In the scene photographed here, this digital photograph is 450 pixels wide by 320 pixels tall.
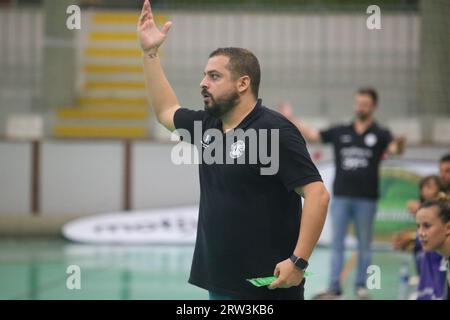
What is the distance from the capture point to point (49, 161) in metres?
14.0

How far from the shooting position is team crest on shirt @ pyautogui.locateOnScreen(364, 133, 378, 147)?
32.0ft

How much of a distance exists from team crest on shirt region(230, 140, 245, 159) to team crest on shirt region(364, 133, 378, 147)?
5.35 m

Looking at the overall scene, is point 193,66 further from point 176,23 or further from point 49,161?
point 49,161

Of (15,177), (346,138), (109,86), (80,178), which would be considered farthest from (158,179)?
(346,138)

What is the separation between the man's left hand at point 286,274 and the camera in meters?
4.33

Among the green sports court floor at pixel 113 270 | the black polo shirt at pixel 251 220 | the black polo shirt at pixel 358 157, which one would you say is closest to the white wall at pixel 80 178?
the green sports court floor at pixel 113 270

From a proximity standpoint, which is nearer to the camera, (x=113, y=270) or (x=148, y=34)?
(x=148, y=34)

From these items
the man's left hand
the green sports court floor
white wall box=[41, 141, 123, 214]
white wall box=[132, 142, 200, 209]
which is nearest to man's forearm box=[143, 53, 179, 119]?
the man's left hand

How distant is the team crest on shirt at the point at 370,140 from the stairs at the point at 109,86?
5.67 meters

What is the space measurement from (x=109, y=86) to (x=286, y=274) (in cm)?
1286

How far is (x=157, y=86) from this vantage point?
16.7ft

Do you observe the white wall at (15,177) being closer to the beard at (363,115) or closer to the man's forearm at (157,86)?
the beard at (363,115)

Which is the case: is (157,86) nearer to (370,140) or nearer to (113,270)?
(370,140)
